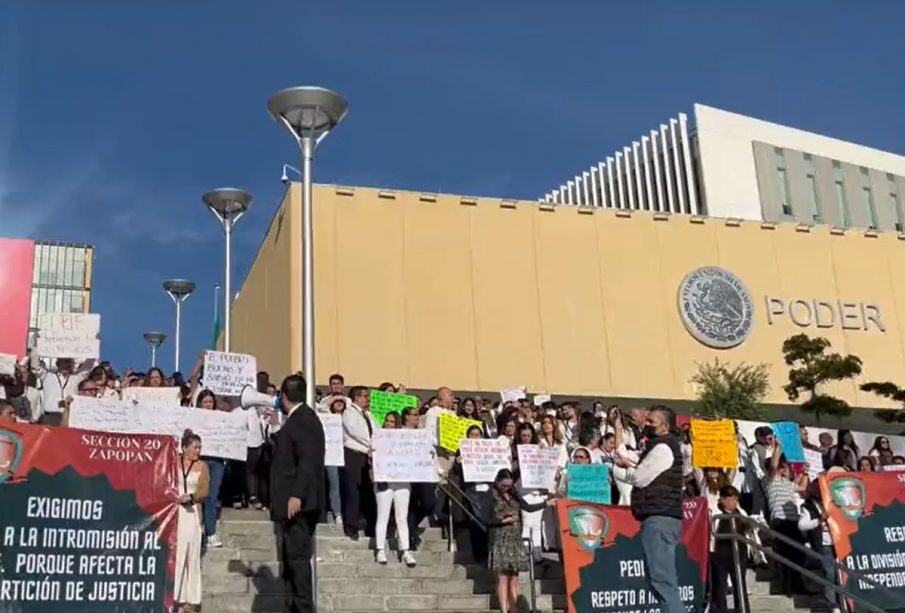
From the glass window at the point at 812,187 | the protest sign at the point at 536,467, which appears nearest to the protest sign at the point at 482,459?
the protest sign at the point at 536,467

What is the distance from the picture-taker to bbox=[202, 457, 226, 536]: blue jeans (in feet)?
38.3

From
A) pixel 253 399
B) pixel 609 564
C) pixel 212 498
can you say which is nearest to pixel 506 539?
pixel 609 564

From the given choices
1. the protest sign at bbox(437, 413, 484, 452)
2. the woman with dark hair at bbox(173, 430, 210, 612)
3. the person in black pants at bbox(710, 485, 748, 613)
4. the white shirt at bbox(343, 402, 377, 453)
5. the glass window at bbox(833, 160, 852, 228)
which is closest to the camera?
the woman with dark hair at bbox(173, 430, 210, 612)

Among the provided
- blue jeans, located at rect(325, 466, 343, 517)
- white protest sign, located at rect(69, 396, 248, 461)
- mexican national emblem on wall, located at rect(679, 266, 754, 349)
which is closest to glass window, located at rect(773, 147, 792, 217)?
mexican national emblem on wall, located at rect(679, 266, 754, 349)

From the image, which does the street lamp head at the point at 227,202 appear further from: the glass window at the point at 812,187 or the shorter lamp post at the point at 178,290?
the glass window at the point at 812,187

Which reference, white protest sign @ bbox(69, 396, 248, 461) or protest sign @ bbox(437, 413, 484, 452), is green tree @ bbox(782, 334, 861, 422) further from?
white protest sign @ bbox(69, 396, 248, 461)

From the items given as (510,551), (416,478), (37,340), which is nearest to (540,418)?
(416,478)

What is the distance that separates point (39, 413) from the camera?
1433 centimetres

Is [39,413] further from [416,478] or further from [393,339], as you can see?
[393,339]

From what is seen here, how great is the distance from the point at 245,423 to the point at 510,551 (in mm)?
3483

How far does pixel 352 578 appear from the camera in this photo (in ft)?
37.7

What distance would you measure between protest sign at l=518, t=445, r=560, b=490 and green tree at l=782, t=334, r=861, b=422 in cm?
2039

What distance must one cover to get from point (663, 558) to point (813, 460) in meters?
7.96

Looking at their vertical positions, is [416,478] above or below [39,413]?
below
